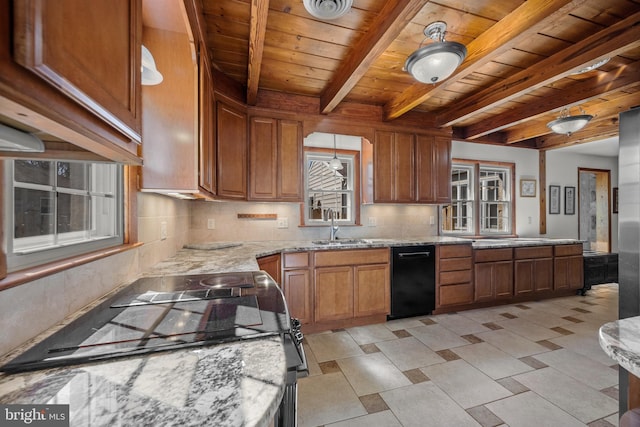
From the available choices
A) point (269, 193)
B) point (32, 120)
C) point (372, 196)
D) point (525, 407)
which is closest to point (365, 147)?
point (372, 196)

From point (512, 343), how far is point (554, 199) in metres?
3.60

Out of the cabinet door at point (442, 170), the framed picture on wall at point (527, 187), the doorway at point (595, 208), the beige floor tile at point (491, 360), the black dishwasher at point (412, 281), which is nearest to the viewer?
the beige floor tile at point (491, 360)

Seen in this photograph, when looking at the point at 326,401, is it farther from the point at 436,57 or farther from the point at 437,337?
the point at 436,57

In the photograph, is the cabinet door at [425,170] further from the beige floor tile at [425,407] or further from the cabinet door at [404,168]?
the beige floor tile at [425,407]

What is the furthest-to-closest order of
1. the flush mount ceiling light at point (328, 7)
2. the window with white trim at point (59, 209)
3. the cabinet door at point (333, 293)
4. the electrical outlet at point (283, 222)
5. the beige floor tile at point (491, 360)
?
the electrical outlet at point (283, 222), the cabinet door at point (333, 293), the beige floor tile at point (491, 360), the flush mount ceiling light at point (328, 7), the window with white trim at point (59, 209)

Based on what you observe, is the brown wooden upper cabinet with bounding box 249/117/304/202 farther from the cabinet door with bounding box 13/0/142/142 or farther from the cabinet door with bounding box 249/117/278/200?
the cabinet door with bounding box 13/0/142/142

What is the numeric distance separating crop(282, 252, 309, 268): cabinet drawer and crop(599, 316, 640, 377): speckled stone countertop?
212 centimetres

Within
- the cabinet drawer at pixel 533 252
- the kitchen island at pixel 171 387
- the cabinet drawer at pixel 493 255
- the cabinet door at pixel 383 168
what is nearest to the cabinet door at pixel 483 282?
the cabinet drawer at pixel 493 255

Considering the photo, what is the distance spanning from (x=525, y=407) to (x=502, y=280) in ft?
7.02

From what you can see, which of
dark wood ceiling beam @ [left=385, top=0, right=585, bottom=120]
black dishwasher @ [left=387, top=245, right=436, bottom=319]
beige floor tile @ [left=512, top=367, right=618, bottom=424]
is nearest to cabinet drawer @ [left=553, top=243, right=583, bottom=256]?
black dishwasher @ [left=387, top=245, right=436, bottom=319]

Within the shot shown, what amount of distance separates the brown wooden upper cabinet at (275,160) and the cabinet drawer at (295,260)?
0.64 metres

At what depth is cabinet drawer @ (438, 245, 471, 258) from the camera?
318cm

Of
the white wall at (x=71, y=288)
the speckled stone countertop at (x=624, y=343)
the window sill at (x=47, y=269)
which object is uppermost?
the window sill at (x=47, y=269)

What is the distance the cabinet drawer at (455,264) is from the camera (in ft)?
10.5
